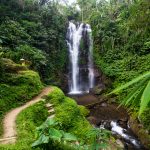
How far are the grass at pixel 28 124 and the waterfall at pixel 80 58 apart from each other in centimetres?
1269

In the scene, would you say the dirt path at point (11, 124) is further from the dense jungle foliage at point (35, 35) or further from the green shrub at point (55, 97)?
the dense jungle foliage at point (35, 35)

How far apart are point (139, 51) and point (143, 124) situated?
1089cm

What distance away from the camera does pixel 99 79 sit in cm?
2344

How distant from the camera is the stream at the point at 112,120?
37.3ft

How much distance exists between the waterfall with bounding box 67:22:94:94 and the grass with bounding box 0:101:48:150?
1269 centimetres

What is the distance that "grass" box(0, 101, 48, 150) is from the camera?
17.4 feet

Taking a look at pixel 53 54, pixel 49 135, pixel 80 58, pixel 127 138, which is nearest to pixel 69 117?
pixel 127 138

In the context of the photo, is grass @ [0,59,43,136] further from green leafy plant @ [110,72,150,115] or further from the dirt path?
green leafy plant @ [110,72,150,115]

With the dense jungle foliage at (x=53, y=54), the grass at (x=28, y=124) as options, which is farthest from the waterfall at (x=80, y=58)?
the grass at (x=28, y=124)

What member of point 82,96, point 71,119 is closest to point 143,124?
point 71,119

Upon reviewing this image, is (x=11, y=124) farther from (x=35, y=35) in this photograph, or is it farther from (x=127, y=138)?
(x=35, y=35)

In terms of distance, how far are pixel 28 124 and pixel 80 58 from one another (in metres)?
18.1

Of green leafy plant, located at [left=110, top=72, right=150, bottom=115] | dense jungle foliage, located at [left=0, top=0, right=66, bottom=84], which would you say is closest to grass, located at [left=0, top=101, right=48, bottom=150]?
green leafy plant, located at [left=110, top=72, right=150, bottom=115]

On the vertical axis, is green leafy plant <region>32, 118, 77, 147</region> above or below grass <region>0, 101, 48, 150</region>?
above
